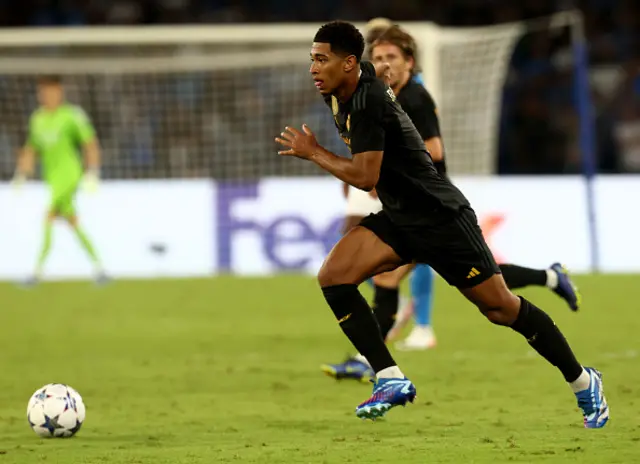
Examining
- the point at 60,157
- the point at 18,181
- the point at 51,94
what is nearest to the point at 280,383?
the point at 51,94

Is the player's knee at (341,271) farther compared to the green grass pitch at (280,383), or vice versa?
the player's knee at (341,271)

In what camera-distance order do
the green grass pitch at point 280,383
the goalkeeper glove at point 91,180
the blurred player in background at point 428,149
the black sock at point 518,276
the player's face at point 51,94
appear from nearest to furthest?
1. the green grass pitch at point 280,383
2. the blurred player in background at point 428,149
3. the black sock at point 518,276
4. the player's face at point 51,94
5. the goalkeeper glove at point 91,180

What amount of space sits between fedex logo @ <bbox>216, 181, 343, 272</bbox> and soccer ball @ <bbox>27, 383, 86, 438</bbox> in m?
10.4

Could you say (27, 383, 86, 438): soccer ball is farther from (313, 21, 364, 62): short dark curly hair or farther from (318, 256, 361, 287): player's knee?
(313, 21, 364, 62): short dark curly hair

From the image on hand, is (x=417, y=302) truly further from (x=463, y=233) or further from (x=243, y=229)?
(x=243, y=229)

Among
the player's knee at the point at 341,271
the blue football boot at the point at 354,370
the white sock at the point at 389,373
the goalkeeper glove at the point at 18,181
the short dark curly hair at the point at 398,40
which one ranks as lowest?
the blue football boot at the point at 354,370

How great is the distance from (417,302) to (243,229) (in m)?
6.92

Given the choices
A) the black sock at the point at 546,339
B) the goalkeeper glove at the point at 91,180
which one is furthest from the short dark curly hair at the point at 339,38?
the goalkeeper glove at the point at 91,180

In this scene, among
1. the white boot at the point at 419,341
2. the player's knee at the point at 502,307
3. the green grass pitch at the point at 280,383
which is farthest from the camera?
the white boot at the point at 419,341

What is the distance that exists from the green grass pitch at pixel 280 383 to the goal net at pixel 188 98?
10.6 ft

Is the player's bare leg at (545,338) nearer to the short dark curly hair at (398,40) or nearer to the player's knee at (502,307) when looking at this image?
the player's knee at (502,307)

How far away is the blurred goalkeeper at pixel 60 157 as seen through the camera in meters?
15.6

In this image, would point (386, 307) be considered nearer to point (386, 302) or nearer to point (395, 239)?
point (386, 302)

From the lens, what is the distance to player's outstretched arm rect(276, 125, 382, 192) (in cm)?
582
